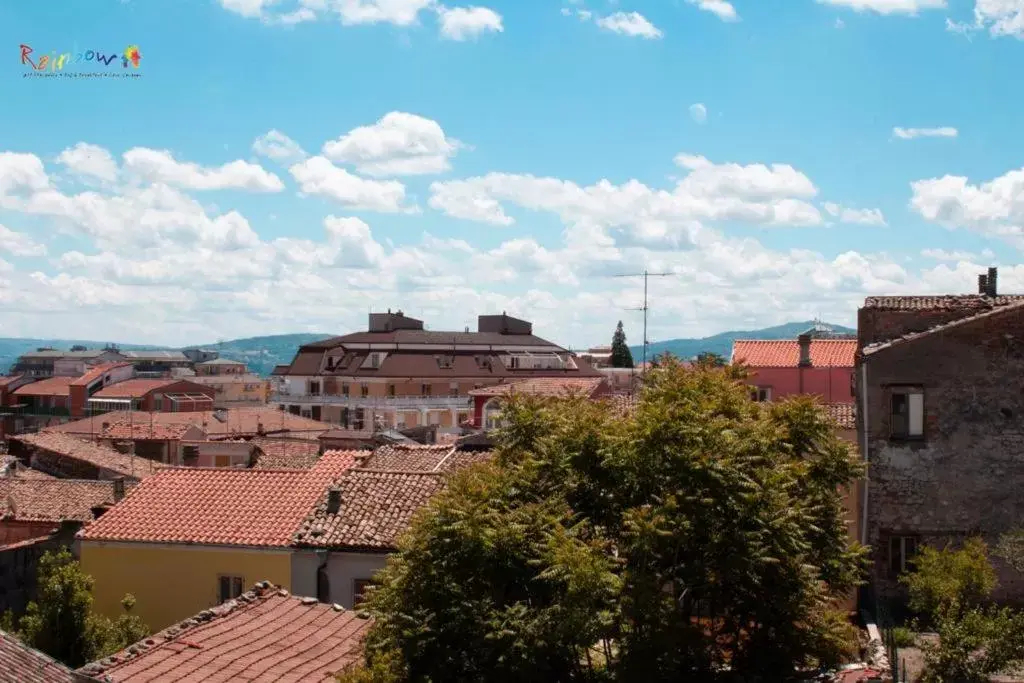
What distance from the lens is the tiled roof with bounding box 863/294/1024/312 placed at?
24.7 metres

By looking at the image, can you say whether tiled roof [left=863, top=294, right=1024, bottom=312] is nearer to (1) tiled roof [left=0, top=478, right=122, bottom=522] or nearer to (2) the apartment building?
(1) tiled roof [left=0, top=478, right=122, bottom=522]

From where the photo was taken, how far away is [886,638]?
70.6 ft

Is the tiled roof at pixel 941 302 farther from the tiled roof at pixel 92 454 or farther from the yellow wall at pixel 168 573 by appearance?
the tiled roof at pixel 92 454

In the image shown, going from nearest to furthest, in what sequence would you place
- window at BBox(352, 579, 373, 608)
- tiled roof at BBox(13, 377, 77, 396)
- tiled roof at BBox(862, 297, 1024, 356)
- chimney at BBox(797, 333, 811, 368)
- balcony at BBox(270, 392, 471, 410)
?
tiled roof at BBox(862, 297, 1024, 356) → window at BBox(352, 579, 373, 608) → chimney at BBox(797, 333, 811, 368) → balcony at BBox(270, 392, 471, 410) → tiled roof at BBox(13, 377, 77, 396)

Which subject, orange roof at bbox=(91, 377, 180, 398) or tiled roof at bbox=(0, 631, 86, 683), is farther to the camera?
orange roof at bbox=(91, 377, 180, 398)

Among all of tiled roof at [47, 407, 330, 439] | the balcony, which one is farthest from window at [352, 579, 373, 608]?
the balcony

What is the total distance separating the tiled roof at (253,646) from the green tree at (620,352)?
335 feet

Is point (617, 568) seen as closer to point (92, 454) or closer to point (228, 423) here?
point (92, 454)

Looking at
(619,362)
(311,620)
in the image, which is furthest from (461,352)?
(311,620)

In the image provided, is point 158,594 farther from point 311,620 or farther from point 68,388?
point 68,388

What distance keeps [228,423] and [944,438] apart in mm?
50151

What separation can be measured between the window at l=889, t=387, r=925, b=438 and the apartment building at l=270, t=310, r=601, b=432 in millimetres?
64318

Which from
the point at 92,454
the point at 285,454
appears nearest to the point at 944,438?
the point at 285,454

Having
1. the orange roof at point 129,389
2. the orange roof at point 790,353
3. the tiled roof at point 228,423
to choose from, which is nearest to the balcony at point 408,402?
the orange roof at point 129,389
